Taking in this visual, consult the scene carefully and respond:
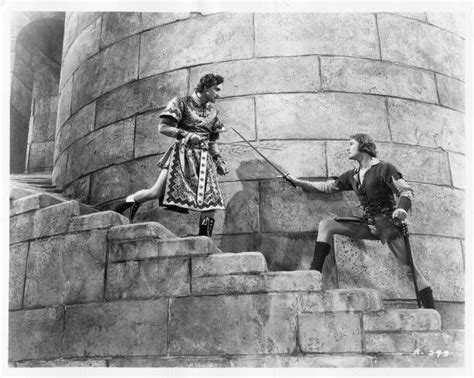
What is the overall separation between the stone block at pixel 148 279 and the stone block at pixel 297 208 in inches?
63.1

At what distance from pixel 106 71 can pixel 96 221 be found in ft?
11.1

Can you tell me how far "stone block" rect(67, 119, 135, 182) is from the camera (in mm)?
6891

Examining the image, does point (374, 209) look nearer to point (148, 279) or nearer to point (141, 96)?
point (148, 279)

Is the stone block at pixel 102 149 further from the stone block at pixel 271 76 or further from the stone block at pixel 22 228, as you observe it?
the stone block at pixel 22 228

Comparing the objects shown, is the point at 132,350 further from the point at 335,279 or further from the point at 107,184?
the point at 107,184

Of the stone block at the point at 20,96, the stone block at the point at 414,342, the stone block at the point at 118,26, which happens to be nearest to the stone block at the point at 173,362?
the stone block at the point at 414,342

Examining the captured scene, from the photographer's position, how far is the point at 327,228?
16.8 feet

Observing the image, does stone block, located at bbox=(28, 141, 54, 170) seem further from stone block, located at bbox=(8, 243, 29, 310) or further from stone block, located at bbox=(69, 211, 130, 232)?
stone block, located at bbox=(69, 211, 130, 232)

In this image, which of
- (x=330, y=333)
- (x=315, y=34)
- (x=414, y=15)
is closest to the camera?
(x=330, y=333)

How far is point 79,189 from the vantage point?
7359 mm

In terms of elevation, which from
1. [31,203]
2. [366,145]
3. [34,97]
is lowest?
[31,203]

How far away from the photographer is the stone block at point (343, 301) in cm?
413

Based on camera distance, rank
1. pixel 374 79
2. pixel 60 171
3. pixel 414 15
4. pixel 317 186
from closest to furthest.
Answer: pixel 317 186 → pixel 374 79 → pixel 414 15 → pixel 60 171

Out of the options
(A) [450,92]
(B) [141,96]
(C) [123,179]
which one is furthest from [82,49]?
(A) [450,92]
